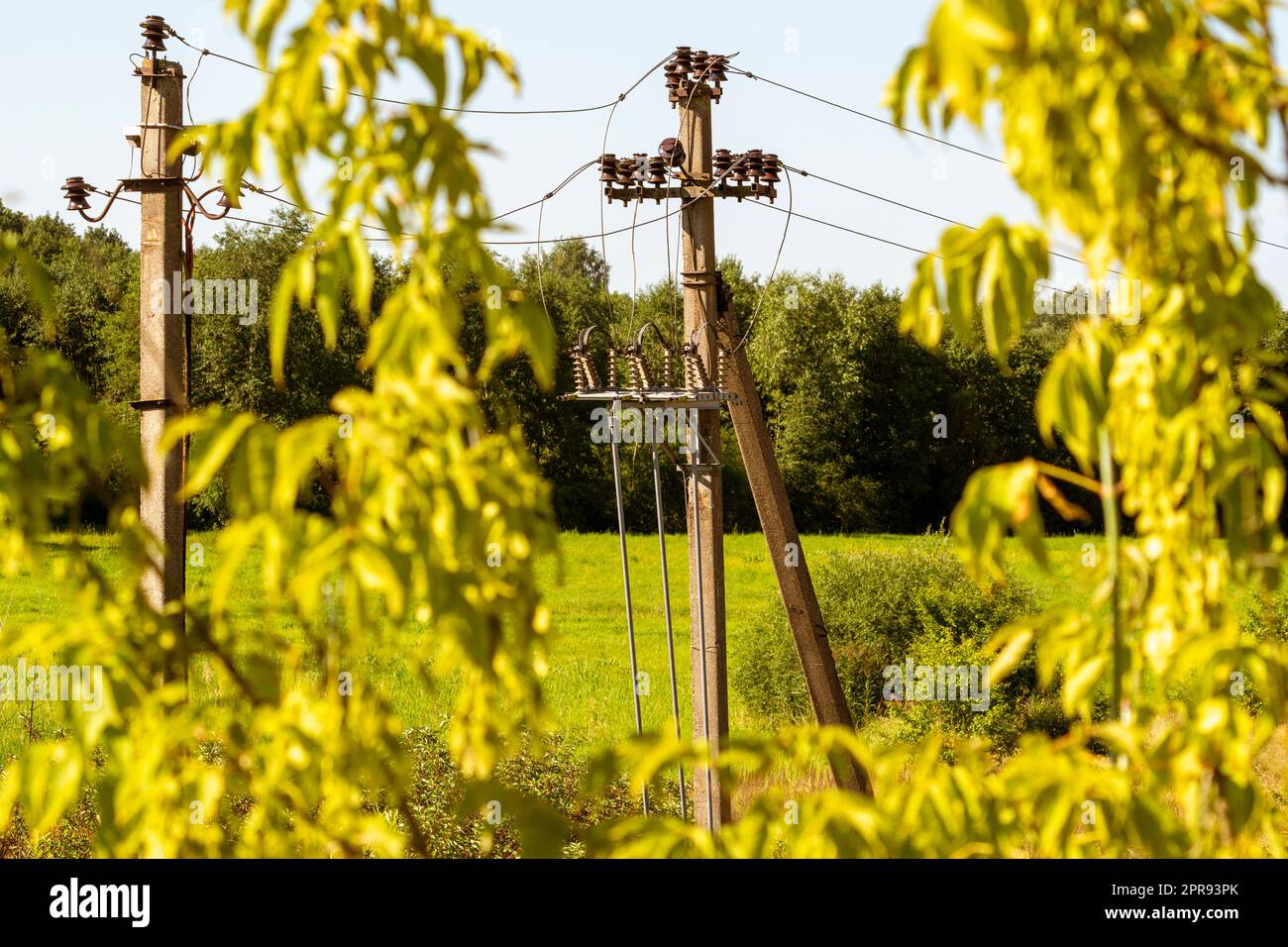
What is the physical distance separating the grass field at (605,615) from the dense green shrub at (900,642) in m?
0.39

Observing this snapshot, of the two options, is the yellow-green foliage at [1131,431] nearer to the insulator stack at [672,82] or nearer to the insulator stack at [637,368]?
the insulator stack at [637,368]

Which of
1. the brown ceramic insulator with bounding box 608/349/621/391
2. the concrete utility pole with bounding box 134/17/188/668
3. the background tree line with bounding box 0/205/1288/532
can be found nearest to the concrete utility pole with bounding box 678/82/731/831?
the brown ceramic insulator with bounding box 608/349/621/391

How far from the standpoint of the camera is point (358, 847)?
133 cm

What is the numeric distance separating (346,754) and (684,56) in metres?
4.97

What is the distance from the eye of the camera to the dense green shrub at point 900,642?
10.9 meters

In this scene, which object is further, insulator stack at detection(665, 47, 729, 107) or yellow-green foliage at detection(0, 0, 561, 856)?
insulator stack at detection(665, 47, 729, 107)

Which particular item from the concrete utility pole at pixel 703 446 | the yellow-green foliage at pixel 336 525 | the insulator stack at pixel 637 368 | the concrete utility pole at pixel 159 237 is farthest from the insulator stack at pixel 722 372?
the yellow-green foliage at pixel 336 525

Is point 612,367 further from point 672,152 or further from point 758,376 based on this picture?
point 758,376

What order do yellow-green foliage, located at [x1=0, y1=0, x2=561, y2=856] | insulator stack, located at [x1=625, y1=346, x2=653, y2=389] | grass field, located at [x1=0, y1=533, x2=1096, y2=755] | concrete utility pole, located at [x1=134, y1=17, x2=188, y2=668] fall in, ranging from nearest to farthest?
yellow-green foliage, located at [x1=0, y1=0, x2=561, y2=856]
concrete utility pole, located at [x1=134, y1=17, x2=188, y2=668]
insulator stack, located at [x1=625, y1=346, x2=653, y2=389]
grass field, located at [x1=0, y1=533, x2=1096, y2=755]

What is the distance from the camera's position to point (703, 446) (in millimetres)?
5578

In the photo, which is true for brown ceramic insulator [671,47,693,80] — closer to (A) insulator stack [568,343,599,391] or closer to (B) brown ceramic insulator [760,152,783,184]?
(B) brown ceramic insulator [760,152,783,184]

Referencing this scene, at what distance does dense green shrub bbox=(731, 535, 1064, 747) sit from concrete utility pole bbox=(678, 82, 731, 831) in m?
5.52

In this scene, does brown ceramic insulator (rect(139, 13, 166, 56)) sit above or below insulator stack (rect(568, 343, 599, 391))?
above

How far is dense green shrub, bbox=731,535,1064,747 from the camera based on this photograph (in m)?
10.9
